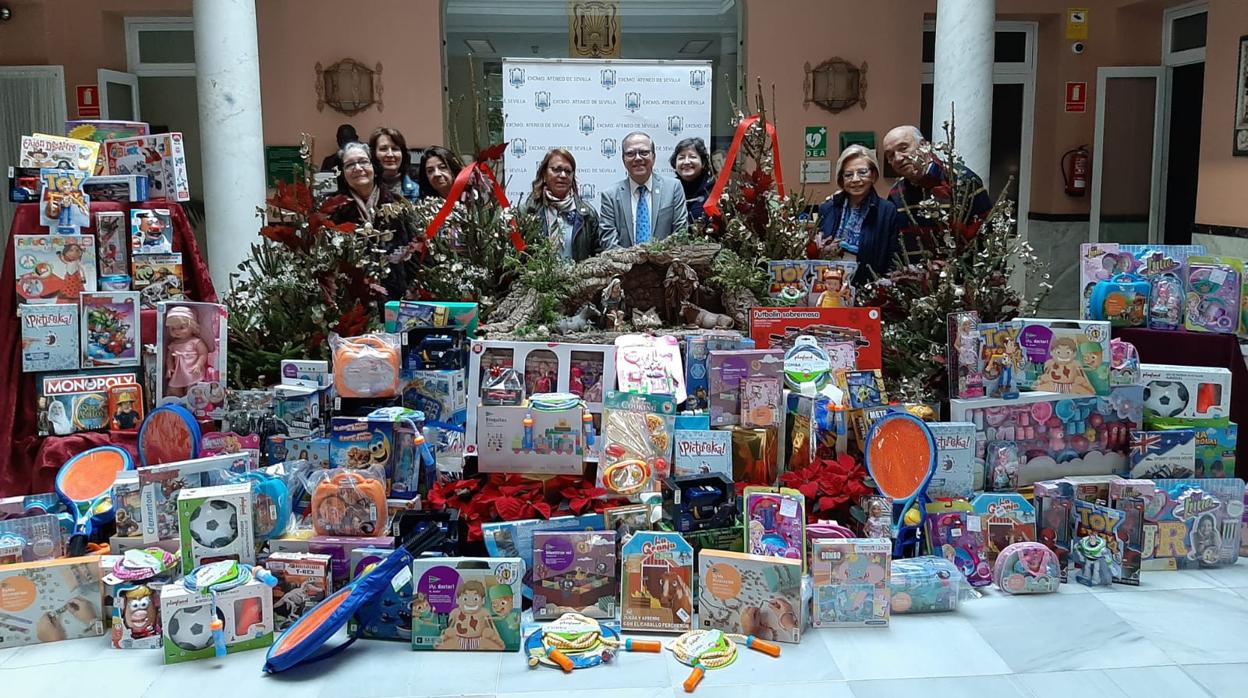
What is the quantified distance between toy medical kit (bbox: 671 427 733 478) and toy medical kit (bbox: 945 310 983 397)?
102 cm

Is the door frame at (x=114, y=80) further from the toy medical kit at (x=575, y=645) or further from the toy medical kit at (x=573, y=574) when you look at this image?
the toy medical kit at (x=575, y=645)

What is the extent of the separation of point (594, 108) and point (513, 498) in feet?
14.6

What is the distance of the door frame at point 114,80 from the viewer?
8117 millimetres

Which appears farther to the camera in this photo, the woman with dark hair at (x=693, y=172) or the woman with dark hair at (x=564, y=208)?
the woman with dark hair at (x=693, y=172)

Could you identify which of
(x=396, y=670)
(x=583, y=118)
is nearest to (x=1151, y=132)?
(x=583, y=118)

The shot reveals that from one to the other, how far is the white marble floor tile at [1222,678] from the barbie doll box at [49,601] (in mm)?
3452

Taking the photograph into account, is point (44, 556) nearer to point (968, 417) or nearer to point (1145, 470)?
A: point (968, 417)

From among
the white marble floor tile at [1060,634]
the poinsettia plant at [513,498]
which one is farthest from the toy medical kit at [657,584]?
the white marble floor tile at [1060,634]

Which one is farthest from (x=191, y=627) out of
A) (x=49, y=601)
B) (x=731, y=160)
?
(x=731, y=160)

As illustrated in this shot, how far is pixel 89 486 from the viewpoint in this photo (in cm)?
375

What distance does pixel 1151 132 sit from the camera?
348 inches

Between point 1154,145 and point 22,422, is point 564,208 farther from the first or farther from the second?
point 1154,145

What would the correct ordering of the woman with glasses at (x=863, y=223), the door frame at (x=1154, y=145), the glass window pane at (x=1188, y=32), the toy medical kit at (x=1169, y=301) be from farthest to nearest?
1. the door frame at (x=1154, y=145)
2. the glass window pane at (x=1188, y=32)
3. the woman with glasses at (x=863, y=223)
4. the toy medical kit at (x=1169, y=301)

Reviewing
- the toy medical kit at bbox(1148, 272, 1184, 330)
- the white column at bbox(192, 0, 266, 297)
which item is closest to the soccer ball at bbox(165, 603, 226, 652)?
the white column at bbox(192, 0, 266, 297)
